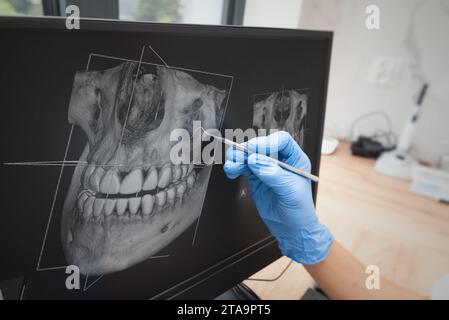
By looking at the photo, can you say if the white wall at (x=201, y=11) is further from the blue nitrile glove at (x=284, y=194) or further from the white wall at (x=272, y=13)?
the blue nitrile glove at (x=284, y=194)

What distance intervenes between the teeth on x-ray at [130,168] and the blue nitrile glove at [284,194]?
82mm

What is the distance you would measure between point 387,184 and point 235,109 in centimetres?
104

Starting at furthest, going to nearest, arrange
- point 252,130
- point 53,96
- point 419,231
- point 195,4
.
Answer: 1. point 195,4
2. point 419,231
3. point 252,130
4. point 53,96

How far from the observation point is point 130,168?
42cm

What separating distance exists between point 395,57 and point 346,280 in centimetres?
113

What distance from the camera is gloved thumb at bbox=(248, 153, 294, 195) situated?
520 mm

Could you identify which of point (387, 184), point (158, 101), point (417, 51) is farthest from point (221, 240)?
point (417, 51)

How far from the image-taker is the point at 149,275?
1.55ft

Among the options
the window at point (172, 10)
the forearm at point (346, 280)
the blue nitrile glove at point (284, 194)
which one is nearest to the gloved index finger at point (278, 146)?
the blue nitrile glove at point (284, 194)

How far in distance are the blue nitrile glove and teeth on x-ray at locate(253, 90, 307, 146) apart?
1.5 inches

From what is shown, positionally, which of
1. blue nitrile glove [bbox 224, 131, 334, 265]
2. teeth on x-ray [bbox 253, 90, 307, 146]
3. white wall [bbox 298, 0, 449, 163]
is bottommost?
blue nitrile glove [bbox 224, 131, 334, 265]

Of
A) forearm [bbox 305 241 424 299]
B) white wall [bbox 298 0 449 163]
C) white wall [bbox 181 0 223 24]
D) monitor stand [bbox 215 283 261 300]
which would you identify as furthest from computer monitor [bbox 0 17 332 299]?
white wall [bbox 298 0 449 163]

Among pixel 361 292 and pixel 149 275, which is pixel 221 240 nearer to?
pixel 149 275

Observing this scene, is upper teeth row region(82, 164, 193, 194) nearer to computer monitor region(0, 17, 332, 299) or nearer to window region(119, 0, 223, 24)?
computer monitor region(0, 17, 332, 299)
